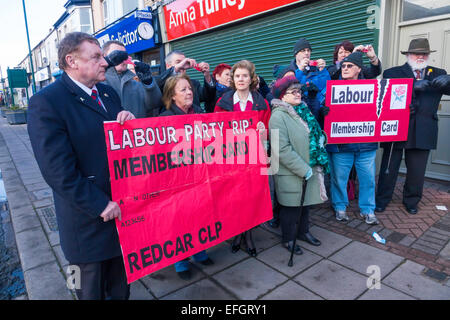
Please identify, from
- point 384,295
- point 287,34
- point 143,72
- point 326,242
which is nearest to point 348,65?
point 326,242

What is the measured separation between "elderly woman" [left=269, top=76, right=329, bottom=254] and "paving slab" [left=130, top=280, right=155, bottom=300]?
5.05ft

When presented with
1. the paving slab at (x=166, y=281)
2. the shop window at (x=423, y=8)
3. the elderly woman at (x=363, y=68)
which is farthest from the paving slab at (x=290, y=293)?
the shop window at (x=423, y=8)

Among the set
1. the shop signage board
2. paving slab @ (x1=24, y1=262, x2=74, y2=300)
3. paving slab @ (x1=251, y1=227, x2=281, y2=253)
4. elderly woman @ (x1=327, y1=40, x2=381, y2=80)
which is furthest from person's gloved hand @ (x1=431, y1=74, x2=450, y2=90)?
the shop signage board

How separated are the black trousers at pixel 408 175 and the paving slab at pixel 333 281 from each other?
6.08ft

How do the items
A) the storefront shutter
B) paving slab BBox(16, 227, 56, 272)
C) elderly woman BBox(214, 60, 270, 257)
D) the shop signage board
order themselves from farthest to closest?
the shop signage board < the storefront shutter < paving slab BBox(16, 227, 56, 272) < elderly woman BBox(214, 60, 270, 257)

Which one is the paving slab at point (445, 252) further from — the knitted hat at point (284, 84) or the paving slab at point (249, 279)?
the knitted hat at point (284, 84)

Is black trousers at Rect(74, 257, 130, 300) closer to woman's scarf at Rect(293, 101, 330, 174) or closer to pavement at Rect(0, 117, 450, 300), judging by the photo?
pavement at Rect(0, 117, 450, 300)

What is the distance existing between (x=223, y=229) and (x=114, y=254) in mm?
1067

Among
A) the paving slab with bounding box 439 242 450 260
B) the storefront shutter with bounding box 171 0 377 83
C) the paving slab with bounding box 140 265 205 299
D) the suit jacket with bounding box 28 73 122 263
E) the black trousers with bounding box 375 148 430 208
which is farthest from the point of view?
the storefront shutter with bounding box 171 0 377 83

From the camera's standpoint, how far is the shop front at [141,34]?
10798 millimetres

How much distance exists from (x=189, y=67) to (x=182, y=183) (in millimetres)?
1429

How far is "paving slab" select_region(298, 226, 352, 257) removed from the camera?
11.2 ft
